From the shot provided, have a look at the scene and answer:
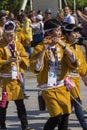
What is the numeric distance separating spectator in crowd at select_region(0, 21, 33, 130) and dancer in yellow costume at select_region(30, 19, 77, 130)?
883 mm

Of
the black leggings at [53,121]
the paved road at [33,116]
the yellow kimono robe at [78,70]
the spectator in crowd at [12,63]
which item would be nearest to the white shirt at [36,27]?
the paved road at [33,116]

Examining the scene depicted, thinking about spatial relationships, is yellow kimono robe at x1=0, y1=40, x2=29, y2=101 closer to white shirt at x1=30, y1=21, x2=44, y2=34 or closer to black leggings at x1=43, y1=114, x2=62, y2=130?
black leggings at x1=43, y1=114, x2=62, y2=130

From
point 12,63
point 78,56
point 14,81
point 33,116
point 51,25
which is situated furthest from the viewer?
point 33,116

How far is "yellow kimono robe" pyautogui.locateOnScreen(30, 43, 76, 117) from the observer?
19.8ft

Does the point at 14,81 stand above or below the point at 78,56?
below

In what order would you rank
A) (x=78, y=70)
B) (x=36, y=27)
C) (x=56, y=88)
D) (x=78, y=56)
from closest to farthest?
(x=56, y=88) < (x=78, y=56) < (x=78, y=70) < (x=36, y=27)

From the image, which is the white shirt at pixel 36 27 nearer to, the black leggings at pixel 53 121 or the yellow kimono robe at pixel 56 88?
the yellow kimono robe at pixel 56 88

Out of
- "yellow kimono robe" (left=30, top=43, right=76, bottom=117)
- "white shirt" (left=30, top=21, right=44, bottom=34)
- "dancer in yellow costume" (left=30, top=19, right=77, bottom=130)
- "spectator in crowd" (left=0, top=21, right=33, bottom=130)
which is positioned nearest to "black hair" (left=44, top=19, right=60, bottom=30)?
"dancer in yellow costume" (left=30, top=19, right=77, bottom=130)

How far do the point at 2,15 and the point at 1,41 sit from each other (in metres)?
4.67

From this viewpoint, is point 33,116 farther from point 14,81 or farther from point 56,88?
point 56,88

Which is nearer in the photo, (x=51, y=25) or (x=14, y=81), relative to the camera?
(x=51, y=25)

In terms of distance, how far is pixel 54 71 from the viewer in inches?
240

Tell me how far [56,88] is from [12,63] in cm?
112

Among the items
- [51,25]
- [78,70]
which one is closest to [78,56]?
[78,70]
